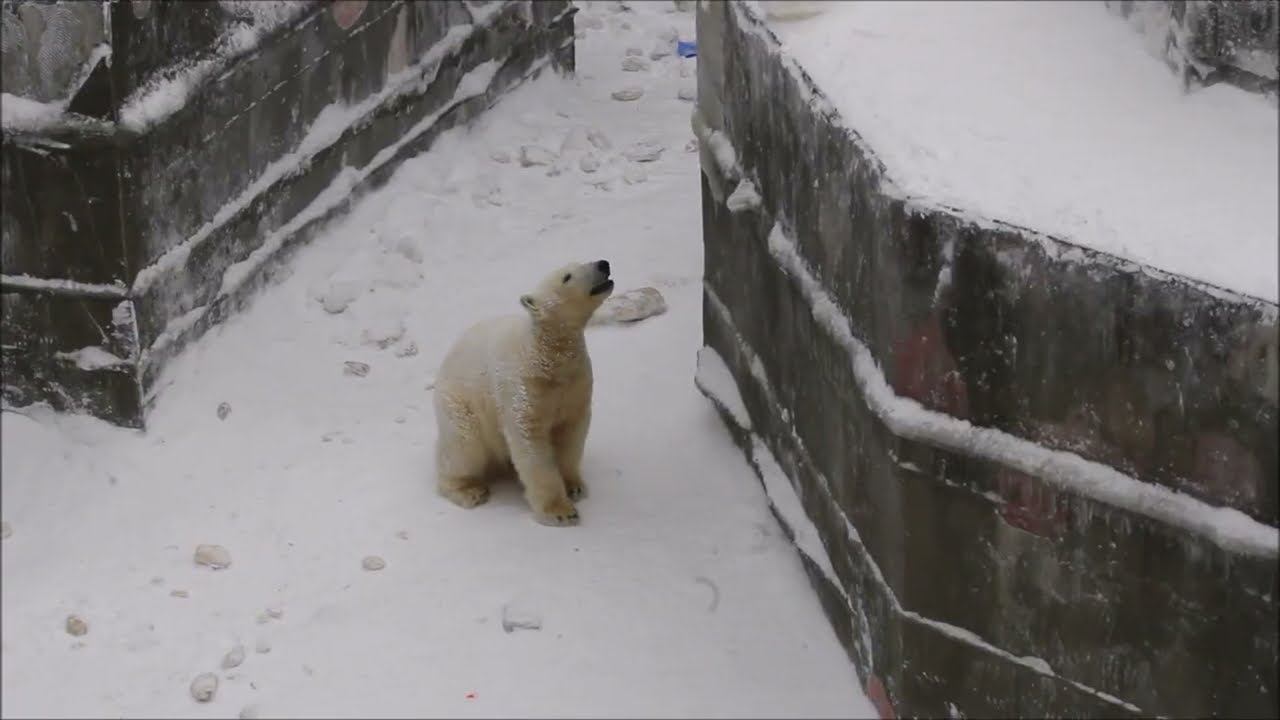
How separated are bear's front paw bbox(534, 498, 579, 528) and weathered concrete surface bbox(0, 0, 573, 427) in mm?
1442

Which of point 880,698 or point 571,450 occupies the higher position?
point 571,450

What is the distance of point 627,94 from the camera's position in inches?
340

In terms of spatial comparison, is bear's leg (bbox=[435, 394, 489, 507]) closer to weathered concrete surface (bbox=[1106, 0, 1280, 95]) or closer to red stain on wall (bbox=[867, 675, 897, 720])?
red stain on wall (bbox=[867, 675, 897, 720])

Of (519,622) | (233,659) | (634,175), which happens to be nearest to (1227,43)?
(519,622)

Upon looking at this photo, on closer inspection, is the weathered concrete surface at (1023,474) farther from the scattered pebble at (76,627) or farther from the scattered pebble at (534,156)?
the scattered pebble at (534,156)

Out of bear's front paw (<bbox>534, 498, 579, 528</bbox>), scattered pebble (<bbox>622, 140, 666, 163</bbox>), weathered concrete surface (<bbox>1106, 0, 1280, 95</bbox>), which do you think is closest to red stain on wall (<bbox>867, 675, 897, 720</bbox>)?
bear's front paw (<bbox>534, 498, 579, 528</bbox>)

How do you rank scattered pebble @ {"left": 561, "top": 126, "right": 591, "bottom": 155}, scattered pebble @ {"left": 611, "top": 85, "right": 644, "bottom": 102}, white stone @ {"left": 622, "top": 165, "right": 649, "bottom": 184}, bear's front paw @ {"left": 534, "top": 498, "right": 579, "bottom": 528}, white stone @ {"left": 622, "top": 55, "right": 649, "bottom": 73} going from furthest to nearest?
1. white stone @ {"left": 622, "top": 55, "right": 649, "bottom": 73}
2. scattered pebble @ {"left": 611, "top": 85, "right": 644, "bottom": 102}
3. scattered pebble @ {"left": 561, "top": 126, "right": 591, "bottom": 155}
4. white stone @ {"left": 622, "top": 165, "right": 649, "bottom": 184}
5. bear's front paw @ {"left": 534, "top": 498, "right": 579, "bottom": 528}

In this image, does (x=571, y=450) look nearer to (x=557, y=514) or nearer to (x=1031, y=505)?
(x=557, y=514)

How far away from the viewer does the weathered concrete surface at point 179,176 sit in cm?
554

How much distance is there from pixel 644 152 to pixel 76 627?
3.80m

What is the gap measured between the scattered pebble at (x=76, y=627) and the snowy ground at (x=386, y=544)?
2 centimetres

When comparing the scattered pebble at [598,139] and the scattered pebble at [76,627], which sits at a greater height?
the scattered pebble at [598,139]

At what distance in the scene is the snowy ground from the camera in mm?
4777

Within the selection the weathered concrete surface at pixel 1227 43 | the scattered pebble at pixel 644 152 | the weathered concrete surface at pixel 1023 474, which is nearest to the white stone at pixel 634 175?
the scattered pebble at pixel 644 152
